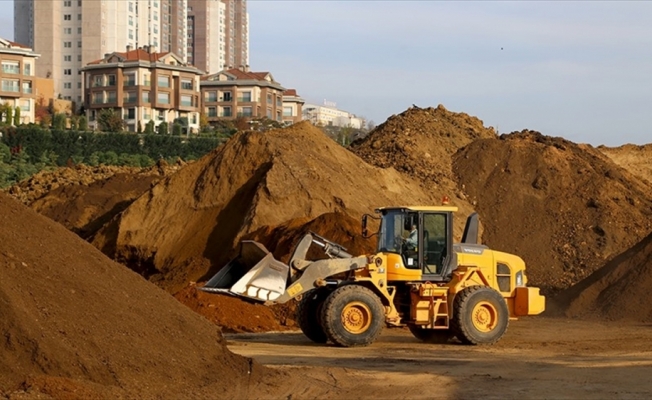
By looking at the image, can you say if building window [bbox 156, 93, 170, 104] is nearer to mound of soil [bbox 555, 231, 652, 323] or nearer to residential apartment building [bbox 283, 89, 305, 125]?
residential apartment building [bbox 283, 89, 305, 125]

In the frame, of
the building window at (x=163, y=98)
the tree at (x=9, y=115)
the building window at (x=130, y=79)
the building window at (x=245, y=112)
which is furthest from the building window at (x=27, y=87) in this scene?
the building window at (x=245, y=112)

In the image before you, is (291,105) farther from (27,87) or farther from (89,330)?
(89,330)

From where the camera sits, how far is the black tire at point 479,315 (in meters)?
20.5

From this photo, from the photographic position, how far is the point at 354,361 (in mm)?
17750

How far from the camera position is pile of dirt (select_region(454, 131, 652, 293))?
37.8 meters

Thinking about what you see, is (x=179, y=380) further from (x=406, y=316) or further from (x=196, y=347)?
(x=406, y=316)

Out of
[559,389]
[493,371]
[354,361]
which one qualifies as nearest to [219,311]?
[354,361]

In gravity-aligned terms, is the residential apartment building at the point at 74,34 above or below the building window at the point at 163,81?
above

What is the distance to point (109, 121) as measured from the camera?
363 ft

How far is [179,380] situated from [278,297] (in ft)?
23.0

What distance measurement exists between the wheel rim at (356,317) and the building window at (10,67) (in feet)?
319

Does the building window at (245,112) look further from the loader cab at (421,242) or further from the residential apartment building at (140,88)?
the loader cab at (421,242)

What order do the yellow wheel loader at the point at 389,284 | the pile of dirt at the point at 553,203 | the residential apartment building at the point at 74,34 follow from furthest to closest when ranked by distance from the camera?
the residential apartment building at the point at 74,34 → the pile of dirt at the point at 553,203 → the yellow wheel loader at the point at 389,284

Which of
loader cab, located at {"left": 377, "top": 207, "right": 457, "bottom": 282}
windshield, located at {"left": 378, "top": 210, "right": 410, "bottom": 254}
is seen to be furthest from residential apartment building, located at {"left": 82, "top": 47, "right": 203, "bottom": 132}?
loader cab, located at {"left": 377, "top": 207, "right": 457, "bottom": 282}
